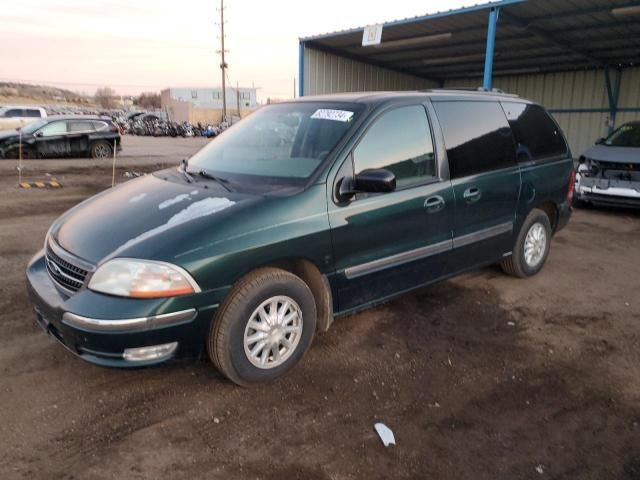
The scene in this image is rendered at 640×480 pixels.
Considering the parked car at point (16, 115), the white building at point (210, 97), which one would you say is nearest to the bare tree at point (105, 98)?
the white building at point (210, 97)

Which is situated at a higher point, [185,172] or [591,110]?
[591,110]

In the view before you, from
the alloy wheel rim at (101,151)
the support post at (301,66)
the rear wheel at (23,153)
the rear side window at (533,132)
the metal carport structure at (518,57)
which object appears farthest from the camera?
the alloy wheel rim at (101,151)

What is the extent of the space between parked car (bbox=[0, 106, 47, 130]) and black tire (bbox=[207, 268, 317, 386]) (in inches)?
887

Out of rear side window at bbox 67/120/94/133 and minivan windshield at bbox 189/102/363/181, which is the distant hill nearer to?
rear side window at bbox 67/120/94/133

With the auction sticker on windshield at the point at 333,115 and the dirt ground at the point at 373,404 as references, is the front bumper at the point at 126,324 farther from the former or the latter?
the auction sticker on windshield at the point at 333,115

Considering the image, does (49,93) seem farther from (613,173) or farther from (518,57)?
(613,173)

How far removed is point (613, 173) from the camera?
8391 millimetres

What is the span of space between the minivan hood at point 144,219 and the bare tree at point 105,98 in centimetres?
10912

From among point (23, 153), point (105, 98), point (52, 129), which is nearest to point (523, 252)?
point (52, 129)

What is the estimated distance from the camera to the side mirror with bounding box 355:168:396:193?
3.14 metres

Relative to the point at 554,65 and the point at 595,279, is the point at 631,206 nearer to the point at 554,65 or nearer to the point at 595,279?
the point at 595,279

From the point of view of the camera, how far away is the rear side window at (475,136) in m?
4.00

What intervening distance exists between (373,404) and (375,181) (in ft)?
4.37

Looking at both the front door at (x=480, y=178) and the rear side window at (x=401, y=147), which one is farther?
the front door at (x=480, y=178)
